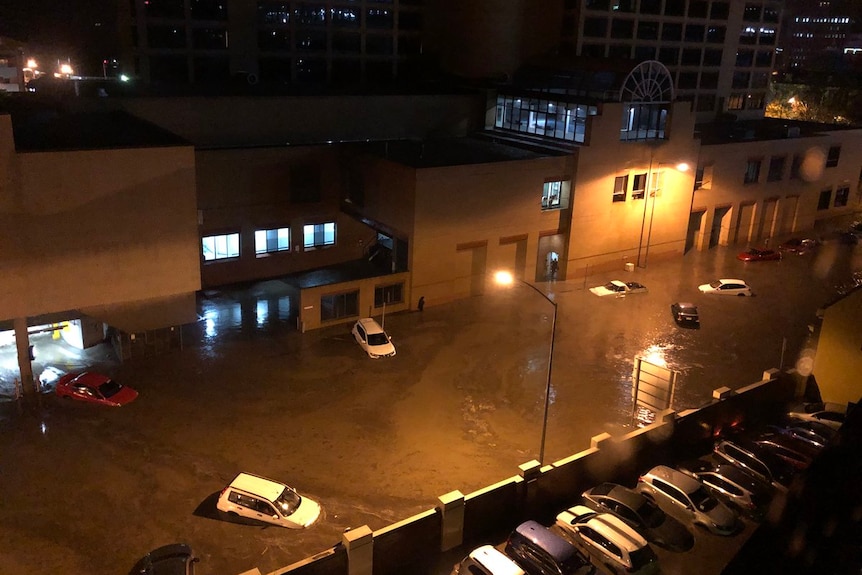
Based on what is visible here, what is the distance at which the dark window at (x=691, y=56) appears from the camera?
201ft

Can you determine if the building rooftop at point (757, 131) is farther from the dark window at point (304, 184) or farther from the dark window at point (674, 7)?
the dark window at point (304, 184)

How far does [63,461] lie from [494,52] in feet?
128

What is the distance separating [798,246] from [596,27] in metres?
23.1

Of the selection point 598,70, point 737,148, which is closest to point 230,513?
point 598,70

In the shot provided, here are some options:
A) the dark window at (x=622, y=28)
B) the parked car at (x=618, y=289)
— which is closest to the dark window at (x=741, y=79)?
the dark window at (x=622, y=28)

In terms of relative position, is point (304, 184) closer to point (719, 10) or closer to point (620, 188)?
point (620, 188)

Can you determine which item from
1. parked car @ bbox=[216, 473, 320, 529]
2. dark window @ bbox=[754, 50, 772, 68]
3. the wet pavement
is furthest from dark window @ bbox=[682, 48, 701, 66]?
parked car @ bbox=[216, 473, 320, 529]

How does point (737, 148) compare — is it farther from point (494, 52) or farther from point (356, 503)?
point (356, 503)

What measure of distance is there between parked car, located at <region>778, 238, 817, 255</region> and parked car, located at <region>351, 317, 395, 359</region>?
28.2 metres

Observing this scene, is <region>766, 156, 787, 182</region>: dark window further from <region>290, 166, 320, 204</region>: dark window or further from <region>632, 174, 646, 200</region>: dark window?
<region>290, 166, 320, 204</region>: dark window

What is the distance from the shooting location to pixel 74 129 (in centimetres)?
2739

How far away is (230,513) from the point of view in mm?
18234

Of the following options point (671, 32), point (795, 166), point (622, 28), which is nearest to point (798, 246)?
point (795, 166)

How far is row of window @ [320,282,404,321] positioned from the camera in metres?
29.9
